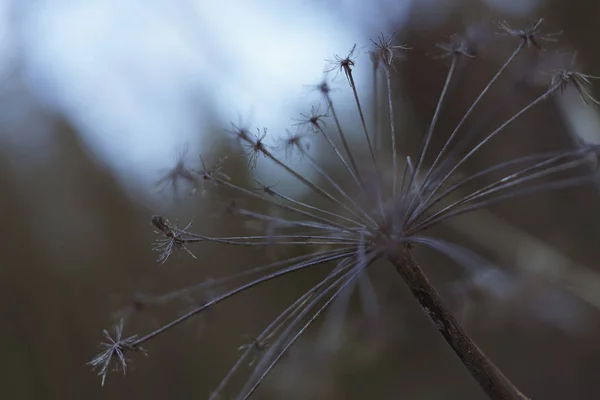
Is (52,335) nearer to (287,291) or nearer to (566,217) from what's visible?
(287,291)

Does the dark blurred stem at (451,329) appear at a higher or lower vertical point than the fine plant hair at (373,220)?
lower

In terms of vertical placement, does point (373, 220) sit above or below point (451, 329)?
above

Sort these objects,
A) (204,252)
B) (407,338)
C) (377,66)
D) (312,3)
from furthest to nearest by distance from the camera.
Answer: (204,252) → (407,338) → (312,3) → (377,66)

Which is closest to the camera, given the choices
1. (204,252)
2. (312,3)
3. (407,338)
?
(312,3)

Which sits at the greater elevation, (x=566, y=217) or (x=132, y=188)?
(x=132, y=188)

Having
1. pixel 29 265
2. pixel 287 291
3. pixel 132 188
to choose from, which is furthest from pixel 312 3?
pixel 29 265

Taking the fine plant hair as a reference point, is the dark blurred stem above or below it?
below

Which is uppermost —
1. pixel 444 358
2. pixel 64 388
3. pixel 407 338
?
pixel 64 388

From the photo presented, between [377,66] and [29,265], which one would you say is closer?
[377,66]
